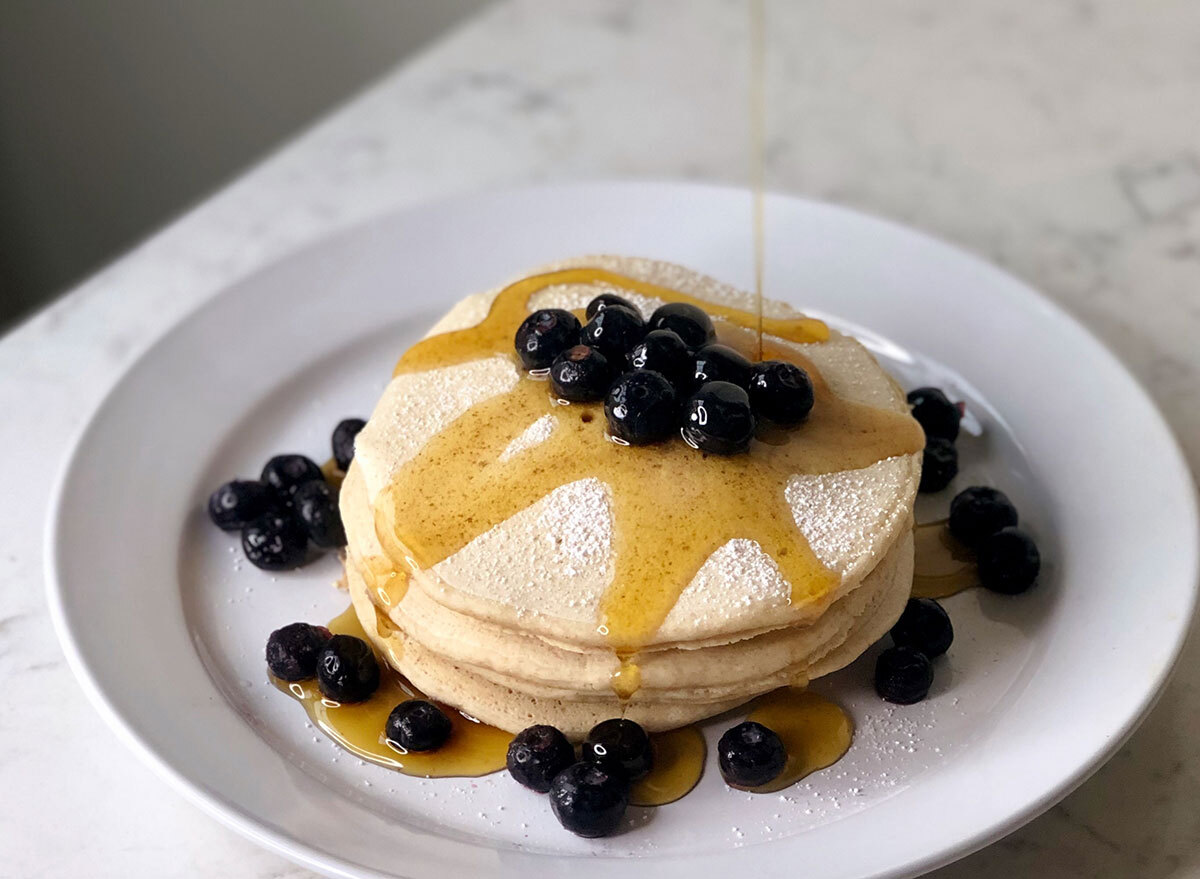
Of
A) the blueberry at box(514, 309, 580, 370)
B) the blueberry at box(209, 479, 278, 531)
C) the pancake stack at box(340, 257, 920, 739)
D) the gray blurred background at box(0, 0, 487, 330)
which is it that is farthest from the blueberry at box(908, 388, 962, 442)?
the gray blurred background at box(0, 0, 487, 330)

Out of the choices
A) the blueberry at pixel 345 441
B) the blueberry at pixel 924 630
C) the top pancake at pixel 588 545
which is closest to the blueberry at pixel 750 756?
the top pancake at pixel 588 545

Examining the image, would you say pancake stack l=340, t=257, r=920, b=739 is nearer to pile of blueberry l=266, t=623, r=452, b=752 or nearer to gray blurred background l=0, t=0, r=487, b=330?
pile of blueberry l=266, t=623, r=452, b=752

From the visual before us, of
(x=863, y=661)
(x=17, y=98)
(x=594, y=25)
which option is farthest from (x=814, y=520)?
(x=17, y=98)

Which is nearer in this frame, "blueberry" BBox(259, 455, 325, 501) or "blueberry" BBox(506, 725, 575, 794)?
"blueberry" BBox(506, 725, 575, 794)

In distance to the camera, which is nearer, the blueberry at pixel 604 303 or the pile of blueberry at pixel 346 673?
the pile of blueberry at pixel 346 673

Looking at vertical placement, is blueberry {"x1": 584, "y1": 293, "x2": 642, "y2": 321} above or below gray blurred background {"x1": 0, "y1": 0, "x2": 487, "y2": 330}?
above

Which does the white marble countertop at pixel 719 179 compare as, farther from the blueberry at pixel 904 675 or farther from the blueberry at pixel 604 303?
the blueberry at pixel 604 303

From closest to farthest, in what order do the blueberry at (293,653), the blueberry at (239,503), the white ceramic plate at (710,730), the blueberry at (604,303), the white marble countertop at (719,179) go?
the white ceramic plate at (710,730) → the white marble countertop at (719,179) → the blueberry at (293,653) → the blueberry at (604,303) → the blueberry at (239,503)

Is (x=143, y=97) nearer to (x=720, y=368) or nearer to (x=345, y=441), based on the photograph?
(x=345, y=441)
